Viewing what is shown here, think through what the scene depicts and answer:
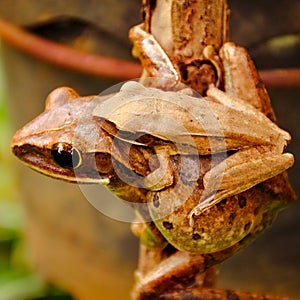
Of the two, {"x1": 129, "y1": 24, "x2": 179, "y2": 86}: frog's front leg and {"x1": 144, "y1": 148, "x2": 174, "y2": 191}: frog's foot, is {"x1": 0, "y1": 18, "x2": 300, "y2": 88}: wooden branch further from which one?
{"x1": 144, "y1": 148, "x2": 174, "y2": 191}: frog's foot

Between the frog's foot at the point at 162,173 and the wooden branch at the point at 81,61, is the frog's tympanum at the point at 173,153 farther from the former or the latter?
the wooden branch at the point at 81,61

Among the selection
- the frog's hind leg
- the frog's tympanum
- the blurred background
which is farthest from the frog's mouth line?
the blurred background

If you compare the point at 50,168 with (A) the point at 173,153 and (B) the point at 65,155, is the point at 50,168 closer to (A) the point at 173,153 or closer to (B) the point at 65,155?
(B) the point at 65,155

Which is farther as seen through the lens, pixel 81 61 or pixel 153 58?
pixel 81 61

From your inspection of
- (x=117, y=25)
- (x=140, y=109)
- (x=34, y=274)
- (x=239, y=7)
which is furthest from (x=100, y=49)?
(x=140, y=109)

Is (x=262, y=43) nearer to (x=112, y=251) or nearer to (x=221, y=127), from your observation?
(x=112, y=251)

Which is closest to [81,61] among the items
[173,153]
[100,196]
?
[100,196]
